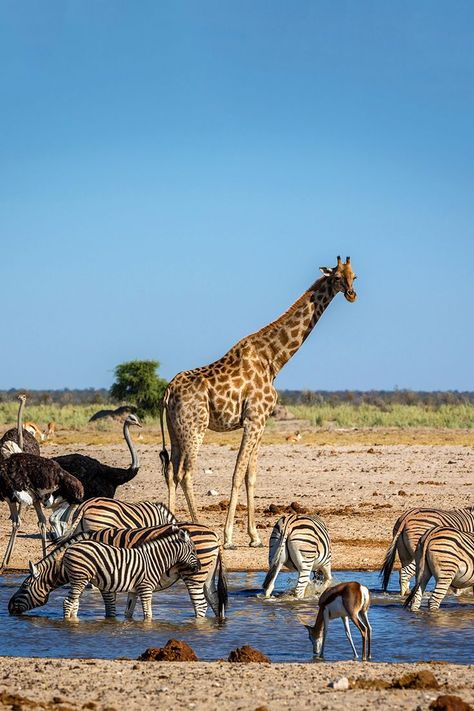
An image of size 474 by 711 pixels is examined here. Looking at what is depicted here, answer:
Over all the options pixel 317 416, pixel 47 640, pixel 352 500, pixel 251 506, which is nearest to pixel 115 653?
pixel 47 640

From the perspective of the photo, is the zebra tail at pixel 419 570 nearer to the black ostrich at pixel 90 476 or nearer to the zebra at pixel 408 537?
the zebra at pixel 408 537

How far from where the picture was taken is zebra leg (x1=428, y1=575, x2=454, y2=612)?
36.7 feet

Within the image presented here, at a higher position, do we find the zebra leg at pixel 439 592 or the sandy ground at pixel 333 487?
the sandy ground at pixel 333 487

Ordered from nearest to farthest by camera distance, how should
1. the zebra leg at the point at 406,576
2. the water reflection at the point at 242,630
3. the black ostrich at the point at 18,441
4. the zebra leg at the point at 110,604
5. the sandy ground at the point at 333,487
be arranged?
1. the water reflection at the point at 242,630
2. the zebra leg at the point at 110,604
3. the zebra leg at the point at 406,576
4. the black ostrich at the point at 18,441
5. the sandy ground at the point at 333,487

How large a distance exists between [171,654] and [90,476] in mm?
Answer: 6625

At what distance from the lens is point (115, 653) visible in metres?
9.57

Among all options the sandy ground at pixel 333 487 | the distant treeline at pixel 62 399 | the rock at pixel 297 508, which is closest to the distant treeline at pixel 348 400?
the distant treeline at pixel 62 399

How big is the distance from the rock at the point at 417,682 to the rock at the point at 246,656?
1370 millimetres

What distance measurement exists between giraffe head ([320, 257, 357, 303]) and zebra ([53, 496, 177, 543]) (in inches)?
171

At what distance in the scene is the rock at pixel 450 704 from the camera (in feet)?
23.1

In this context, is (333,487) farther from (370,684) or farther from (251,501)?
(370,684)

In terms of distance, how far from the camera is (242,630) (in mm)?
10609

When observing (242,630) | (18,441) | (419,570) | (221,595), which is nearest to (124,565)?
(221,595)

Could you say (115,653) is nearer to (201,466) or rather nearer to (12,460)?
(12,460)
